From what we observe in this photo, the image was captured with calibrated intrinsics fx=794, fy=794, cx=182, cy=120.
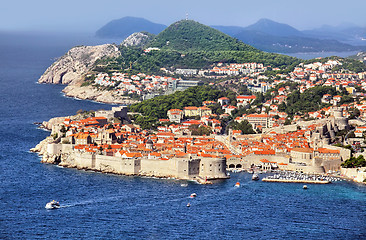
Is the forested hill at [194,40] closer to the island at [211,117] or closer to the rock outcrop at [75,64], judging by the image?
the island at [211,117]

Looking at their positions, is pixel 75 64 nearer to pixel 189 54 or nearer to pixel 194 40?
pixel 189 54

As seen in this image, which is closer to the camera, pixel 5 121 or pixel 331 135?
pixel 331 135

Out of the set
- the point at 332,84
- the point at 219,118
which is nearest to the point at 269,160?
the point at 219,118

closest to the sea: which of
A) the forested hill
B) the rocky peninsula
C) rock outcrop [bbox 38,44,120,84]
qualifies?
the rocky peninsula

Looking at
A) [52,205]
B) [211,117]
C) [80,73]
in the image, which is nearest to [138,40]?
[80,73]

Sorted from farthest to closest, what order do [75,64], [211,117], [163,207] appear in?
1. [75,64]
2. [211,117]
3. [163,207]

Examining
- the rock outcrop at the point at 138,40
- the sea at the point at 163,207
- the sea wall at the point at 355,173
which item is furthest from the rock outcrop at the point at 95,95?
the rock outcrop at the point at 138,40

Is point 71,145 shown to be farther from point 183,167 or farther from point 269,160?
point 269,160
